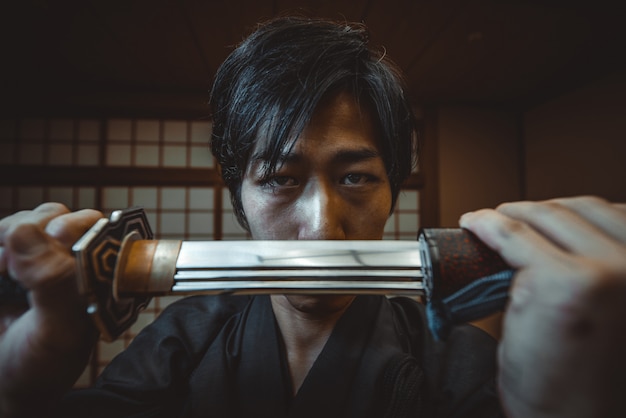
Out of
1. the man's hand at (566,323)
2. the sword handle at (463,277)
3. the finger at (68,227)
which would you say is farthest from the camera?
the finger at (68,227)

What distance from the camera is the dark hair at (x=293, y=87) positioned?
0.89 meters

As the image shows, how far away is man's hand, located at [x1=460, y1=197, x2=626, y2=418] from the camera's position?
0.38 m

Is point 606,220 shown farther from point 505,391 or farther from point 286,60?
point 286,60

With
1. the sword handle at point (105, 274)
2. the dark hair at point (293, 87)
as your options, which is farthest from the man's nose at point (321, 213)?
the sword handle at point (105, 274)

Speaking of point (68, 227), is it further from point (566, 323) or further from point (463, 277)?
point (566, 323)

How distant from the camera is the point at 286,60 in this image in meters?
0.95

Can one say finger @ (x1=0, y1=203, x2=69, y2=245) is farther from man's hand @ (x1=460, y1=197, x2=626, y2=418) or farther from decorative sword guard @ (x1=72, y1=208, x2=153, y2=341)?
man's hand @ (x1=460, y1=197, x2=626, y2=418)

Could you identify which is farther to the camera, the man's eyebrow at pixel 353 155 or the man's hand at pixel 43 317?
the man's eyebrow at pixel 353 155

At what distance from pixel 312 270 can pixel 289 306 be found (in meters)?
0.52

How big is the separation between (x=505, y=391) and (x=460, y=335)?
575 mm

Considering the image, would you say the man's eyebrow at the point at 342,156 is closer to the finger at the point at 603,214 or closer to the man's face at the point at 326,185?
the man's face at the point at 326,185

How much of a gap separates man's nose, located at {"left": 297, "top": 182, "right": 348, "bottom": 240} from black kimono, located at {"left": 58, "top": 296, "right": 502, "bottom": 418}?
337 millimetres

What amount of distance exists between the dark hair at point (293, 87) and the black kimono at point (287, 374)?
0.50 m

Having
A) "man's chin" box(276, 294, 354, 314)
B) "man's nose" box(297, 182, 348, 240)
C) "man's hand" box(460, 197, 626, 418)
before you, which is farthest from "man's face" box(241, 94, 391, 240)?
"man's hand" box(460, 197, 626, 418)
